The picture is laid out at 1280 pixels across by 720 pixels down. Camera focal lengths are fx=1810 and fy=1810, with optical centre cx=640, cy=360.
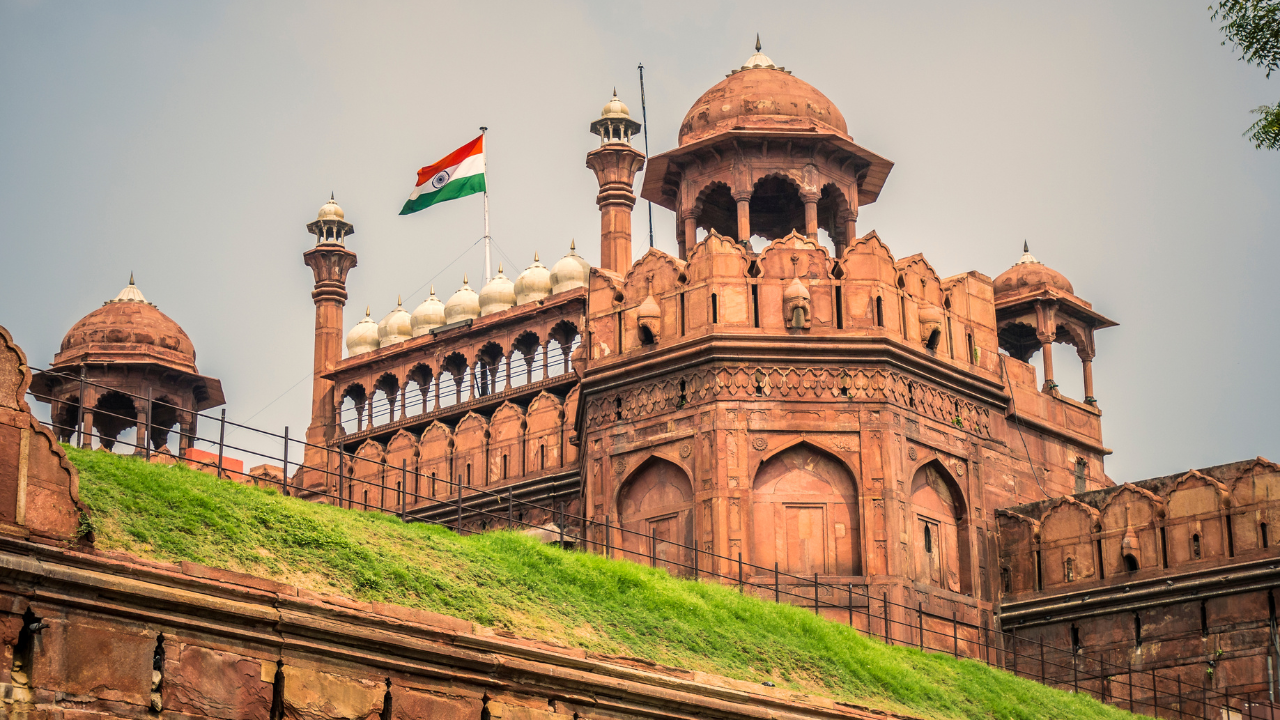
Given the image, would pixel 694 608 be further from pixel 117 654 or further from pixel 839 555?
pixel 117 654

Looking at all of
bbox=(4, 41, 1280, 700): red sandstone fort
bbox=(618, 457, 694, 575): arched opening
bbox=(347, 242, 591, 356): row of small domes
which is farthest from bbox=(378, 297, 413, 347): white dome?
bbox=(618, 457, 694, 575): arched opening

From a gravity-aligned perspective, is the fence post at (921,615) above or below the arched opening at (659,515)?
below

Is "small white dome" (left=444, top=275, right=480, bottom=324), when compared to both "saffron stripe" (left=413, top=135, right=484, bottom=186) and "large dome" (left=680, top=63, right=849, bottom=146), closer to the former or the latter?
"saffron stripe" (left=413, top=135, right=484, bottom=186)

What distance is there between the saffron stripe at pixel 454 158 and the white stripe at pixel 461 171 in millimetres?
57

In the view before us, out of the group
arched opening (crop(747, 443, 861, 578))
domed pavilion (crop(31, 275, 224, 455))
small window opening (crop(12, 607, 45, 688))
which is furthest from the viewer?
domed pavilion (crop(31, 275, 224, 455))

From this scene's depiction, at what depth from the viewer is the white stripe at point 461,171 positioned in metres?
31.6

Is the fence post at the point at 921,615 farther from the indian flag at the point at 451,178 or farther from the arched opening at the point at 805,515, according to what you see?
the indian flag at the point at 451,178

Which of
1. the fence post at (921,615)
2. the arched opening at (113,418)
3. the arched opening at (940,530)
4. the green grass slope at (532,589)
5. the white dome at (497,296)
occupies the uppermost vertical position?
the white dome at (497,296)

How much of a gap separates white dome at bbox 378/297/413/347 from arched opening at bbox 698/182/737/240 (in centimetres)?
955

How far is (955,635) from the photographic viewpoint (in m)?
21.9

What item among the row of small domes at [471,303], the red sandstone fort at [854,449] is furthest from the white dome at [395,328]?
the red sandstone fort at [854,449]

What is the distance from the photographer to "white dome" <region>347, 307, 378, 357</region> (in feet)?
117

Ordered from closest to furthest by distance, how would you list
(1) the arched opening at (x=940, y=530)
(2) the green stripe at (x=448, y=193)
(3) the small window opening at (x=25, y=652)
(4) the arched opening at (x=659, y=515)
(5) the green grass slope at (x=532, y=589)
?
(3) the small window opening at (x=25, y=652)
(5) the green grass slope at (x=532, y=589)
(4) the arched opening at (x=659, y=515)
(1) the arched opening at (x=940, y=530)
(2) the green stripe at (x=448, y=193)

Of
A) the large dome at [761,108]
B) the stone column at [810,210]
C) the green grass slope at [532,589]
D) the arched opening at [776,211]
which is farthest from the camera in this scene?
the arched opening at [776,211]
